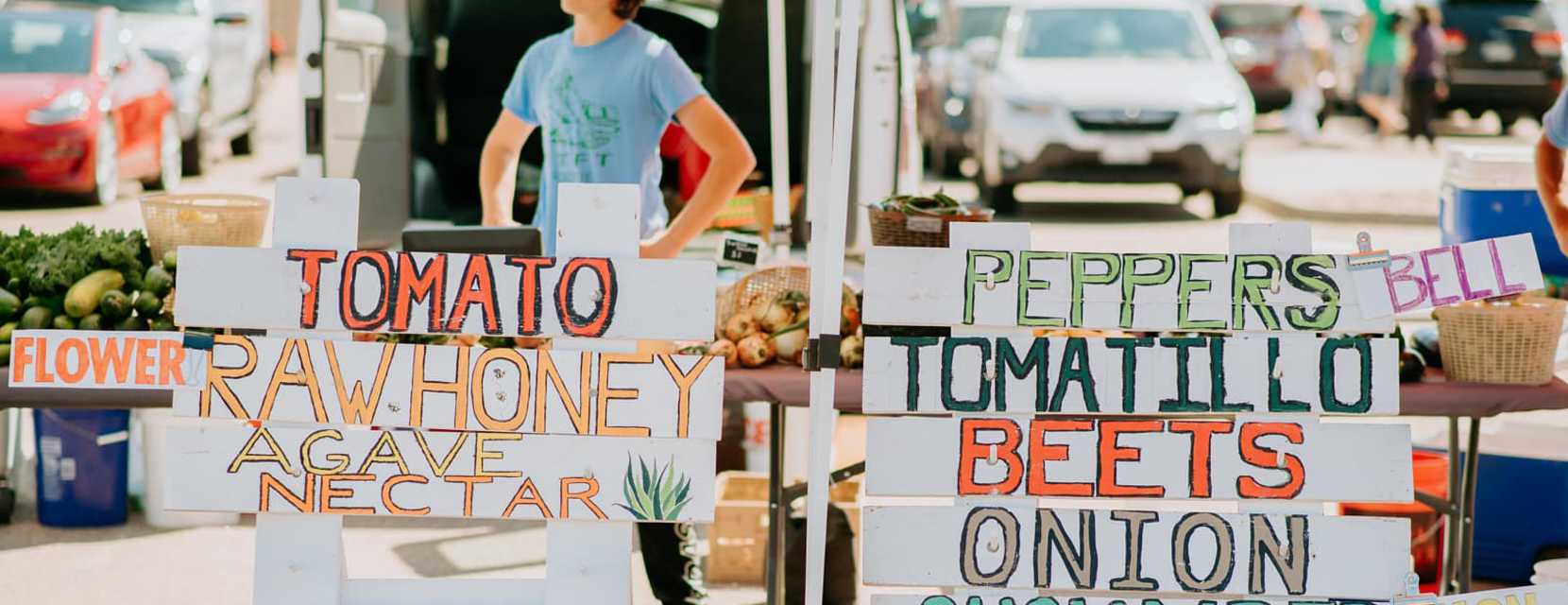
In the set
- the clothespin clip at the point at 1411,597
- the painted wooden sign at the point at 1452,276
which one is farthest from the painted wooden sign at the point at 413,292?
the clothespin clip at the point at 1411,597

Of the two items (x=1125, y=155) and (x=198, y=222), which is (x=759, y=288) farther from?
(x=1125, y=155)

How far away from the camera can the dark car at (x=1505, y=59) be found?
70.4 feet

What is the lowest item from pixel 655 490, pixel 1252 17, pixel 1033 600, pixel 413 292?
pixel 1033 600

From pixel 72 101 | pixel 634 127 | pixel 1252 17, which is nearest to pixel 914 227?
pixel 634 127

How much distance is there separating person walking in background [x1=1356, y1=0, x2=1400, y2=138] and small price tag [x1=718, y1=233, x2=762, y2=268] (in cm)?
1734

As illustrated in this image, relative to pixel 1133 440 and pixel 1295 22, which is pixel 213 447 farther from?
pixel 1295 22

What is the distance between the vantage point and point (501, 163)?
16.7 ft

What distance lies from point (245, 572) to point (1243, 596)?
3026 millimetres

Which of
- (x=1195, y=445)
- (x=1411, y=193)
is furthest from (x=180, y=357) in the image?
(x=1411, y=193)

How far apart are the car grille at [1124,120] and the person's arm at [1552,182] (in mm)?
8839

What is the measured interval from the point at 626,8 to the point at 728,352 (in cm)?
94

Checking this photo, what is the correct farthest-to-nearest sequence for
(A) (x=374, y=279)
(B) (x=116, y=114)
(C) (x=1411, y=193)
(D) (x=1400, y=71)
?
(D) (x=1400, y=71) < (C) (x=1411, y=193) < (B) (x=116, y=114) < (A) (x=374, y=279)

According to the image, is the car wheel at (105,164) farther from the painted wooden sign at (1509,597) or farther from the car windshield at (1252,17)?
the car windshield at (1252,17)

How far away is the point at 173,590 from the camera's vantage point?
530cm
